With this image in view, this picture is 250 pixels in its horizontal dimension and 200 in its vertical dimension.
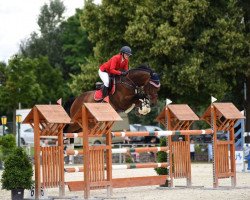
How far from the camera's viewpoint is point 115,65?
57.0ft

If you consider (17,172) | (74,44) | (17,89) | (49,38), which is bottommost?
(17,172)

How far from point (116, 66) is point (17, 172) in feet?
17.3

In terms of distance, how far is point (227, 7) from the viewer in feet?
107

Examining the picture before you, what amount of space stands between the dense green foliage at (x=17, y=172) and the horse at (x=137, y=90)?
4959mm

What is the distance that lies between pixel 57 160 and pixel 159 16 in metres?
20.3

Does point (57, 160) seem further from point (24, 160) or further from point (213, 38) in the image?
point (213, 38)

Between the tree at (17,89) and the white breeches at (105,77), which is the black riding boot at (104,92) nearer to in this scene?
the white breeches at (105,77)

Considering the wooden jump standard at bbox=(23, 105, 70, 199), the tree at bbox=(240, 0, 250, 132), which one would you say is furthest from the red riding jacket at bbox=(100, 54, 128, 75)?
the tree at bbox=(240, 0, 250, 132)

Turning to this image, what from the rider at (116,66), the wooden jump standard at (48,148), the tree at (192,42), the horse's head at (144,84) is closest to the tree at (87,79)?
the tree at (192,42)

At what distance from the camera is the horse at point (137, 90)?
17.6m

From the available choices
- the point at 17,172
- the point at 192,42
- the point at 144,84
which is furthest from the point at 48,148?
the point at 192,42

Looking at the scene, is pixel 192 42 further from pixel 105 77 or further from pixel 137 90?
pixel 105 77

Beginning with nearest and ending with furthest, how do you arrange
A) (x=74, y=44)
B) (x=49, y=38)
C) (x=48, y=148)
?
(x=48, y=148) < (x=74, y=44) < (x=49, y=38)

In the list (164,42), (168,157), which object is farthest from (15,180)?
(164,42)
